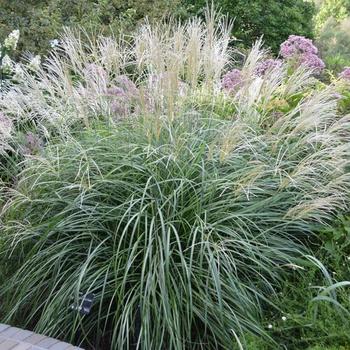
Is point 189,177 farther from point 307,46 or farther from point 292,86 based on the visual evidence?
point 307,46

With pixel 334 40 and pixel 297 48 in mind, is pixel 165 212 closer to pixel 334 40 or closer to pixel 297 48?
pixel 297 48

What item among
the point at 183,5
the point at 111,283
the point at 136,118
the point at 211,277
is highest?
the point at 136,118

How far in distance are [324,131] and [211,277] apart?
4.00ft

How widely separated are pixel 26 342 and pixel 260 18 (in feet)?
26.1

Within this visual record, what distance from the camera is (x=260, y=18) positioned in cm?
948

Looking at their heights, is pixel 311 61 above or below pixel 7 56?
above

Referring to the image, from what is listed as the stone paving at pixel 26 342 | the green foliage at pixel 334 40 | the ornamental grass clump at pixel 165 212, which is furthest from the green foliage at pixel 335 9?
the stone paving at pixel 26 342

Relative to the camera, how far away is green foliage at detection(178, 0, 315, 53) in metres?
9.43

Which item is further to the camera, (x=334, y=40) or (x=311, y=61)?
(x=334, y=40)

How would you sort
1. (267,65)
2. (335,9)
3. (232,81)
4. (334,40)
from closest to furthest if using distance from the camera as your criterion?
(232,81), (267,65), (334,40), (335,9)

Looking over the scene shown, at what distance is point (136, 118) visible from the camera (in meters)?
3.69

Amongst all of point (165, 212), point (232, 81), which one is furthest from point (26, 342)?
point (232, 81)

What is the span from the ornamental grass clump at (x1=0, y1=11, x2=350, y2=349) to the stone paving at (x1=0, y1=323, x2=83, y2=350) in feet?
1.63

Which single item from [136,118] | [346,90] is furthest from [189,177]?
[346,90]
